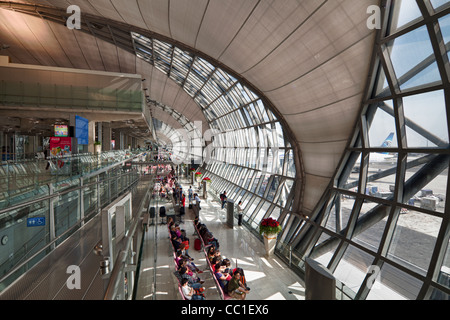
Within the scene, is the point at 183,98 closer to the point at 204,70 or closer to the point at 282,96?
the point at 204,70

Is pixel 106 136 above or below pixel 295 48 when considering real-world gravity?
below

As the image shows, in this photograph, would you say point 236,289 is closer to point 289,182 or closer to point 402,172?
point 402,172

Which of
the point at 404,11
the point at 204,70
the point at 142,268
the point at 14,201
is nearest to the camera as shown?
the point at 142,268

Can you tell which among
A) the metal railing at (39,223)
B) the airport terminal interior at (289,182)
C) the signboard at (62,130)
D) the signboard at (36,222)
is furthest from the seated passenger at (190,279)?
the signboard at (62,130)

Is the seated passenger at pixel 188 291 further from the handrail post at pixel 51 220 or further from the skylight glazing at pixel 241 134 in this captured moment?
the skylight glazing at pixel 241 134

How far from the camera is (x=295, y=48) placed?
29.1ft

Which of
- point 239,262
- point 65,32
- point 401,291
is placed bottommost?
point 239,262

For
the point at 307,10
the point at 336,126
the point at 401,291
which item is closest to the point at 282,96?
the point at 336,126

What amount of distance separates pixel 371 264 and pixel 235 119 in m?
18.2

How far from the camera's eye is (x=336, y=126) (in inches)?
400

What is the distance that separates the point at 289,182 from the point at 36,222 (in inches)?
507

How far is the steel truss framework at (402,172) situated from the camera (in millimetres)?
5914

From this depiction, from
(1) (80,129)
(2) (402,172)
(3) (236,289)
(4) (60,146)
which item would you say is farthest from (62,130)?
(2) (402,172)

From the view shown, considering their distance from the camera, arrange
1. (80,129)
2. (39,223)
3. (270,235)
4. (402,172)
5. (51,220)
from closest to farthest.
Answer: (51,220) < (39,223) < (402,172) < (270,235) < (80,129)
